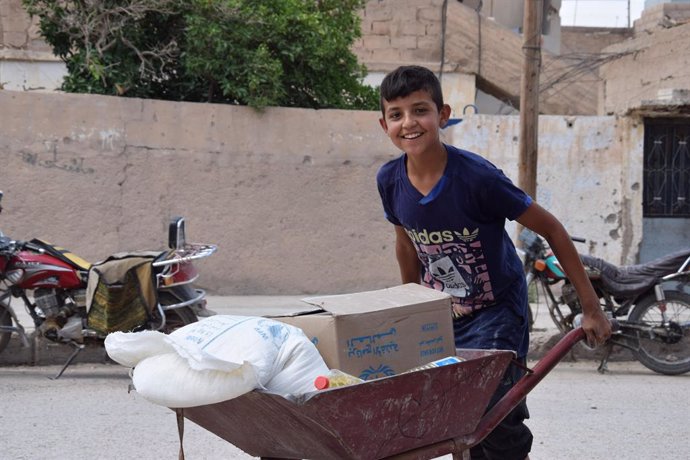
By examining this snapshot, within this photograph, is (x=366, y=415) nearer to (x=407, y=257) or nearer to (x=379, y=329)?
(x=379, y=329)

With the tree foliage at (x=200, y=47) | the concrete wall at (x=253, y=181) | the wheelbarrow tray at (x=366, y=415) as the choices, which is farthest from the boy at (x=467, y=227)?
the tree foliage at (x=200, y=47)

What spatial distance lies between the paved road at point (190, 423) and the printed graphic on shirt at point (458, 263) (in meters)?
1.83

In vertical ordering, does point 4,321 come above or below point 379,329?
below

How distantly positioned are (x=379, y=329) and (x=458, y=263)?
658 mm

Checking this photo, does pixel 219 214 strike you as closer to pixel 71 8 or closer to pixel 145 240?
pixel 145 240

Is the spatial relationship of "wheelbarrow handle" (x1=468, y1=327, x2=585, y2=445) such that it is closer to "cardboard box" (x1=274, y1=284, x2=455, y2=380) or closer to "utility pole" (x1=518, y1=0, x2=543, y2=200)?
"cardboard box" (x1=274, y1=284, x2=455, y2=380)

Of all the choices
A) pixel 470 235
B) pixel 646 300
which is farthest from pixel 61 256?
pixel 646 300

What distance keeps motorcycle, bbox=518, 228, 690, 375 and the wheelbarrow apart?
388 cm

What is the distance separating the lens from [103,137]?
907cm

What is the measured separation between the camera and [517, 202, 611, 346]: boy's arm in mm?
2902

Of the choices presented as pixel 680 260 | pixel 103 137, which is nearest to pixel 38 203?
pixel 103 137

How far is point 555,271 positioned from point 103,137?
16.2ft

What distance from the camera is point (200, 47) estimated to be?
377 inches

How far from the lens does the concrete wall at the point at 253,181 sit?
29.3 feet
